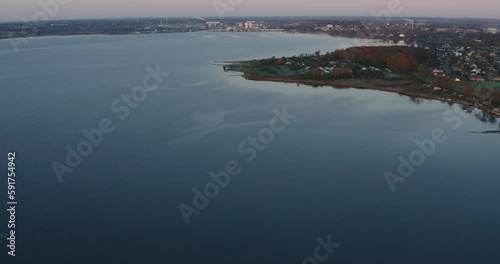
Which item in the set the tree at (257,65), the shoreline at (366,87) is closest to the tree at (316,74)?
the shoreline at (366,87)

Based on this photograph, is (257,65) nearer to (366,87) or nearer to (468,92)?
(366,87)

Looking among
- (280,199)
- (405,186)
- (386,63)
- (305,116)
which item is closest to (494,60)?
(386,63)

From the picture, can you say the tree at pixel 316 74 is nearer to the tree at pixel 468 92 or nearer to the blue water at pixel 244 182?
the blue water at pixel 244 182

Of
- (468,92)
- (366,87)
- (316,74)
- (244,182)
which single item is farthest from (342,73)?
(244,182)

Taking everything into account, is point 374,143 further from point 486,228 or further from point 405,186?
point 486,228

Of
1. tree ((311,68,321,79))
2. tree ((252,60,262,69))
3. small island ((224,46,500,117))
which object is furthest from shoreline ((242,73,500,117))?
tree ((252,60,262,69))
